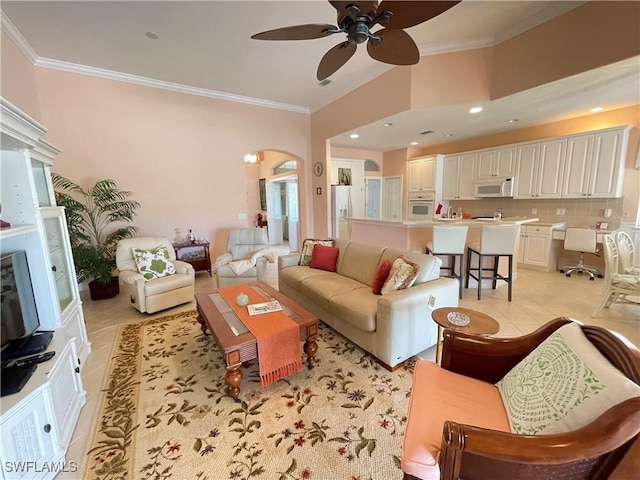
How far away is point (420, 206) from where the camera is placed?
712cm

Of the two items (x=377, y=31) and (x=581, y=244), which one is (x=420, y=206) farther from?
(x=377, y=31)

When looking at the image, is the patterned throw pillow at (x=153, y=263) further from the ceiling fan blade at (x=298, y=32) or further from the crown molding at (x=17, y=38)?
the ceiling fan blade at (x=298, y=32)

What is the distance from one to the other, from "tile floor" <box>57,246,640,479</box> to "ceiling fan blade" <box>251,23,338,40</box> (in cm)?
280

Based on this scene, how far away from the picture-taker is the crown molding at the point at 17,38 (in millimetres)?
2837

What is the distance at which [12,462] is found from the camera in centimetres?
121

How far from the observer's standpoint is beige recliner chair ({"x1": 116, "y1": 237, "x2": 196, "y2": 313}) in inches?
127

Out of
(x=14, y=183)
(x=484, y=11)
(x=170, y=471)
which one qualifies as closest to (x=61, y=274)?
(x=14, y=183)

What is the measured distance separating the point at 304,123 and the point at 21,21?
4201 mm

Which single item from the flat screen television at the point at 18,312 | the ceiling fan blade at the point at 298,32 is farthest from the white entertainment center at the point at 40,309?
the ceiling fan blade at the point at 298,32

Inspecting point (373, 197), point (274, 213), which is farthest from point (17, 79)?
point (373, 197)

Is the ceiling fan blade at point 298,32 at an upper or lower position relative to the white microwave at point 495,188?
Answer: upper

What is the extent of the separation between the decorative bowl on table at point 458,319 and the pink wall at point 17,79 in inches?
189

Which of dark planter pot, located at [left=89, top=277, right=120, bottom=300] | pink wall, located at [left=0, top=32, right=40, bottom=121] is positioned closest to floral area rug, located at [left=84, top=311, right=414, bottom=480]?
dark planter pot, located at [left=89, top=277, right=120, bottom=300]

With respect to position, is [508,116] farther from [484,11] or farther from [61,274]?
[61,274]
